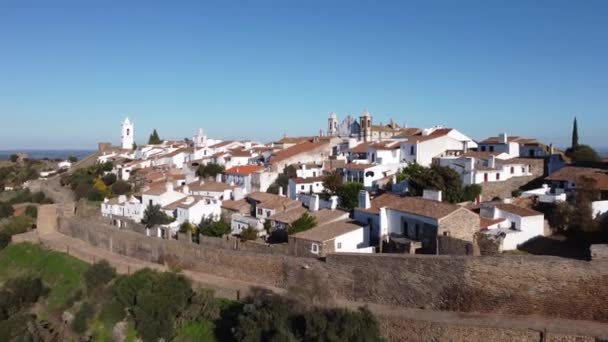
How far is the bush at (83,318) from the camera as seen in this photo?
757 inches

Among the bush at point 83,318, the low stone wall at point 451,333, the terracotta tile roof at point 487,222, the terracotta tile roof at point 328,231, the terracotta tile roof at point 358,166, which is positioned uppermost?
the terracotta tile roof at point 358,166

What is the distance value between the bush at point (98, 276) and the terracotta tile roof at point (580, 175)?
1800 centimetres

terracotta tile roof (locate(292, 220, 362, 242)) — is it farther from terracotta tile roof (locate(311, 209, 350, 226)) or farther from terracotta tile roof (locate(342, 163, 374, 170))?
terracotta tile roof (locate(342, 163, 374, 170))

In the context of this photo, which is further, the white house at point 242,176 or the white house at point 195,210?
the white house at point 242,176

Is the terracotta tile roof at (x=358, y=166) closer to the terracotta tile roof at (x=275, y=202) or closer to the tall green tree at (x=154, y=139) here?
the terracotta tile roof at (x=275, y=202)

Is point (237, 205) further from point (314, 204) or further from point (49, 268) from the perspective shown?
point (49, 268)

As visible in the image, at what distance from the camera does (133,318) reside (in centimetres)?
1789

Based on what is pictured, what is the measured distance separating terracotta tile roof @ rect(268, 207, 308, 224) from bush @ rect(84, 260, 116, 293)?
21.6 ft

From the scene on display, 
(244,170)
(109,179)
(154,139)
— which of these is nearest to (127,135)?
(154,139)

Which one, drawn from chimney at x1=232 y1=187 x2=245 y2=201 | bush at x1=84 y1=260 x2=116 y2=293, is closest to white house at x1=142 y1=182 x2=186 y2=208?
chimney at x1=232 y1=187 x2=245 y2=201

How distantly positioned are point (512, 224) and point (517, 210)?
0.72 metres

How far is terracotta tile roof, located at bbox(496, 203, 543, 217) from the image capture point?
1773 cm

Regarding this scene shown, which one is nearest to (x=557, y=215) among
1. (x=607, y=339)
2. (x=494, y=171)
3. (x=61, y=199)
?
(x=494, y=171)

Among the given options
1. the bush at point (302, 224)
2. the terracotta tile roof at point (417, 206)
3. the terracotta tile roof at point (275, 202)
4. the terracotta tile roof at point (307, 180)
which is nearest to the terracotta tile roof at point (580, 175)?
the terracotta tile roof at point (417, 206)
